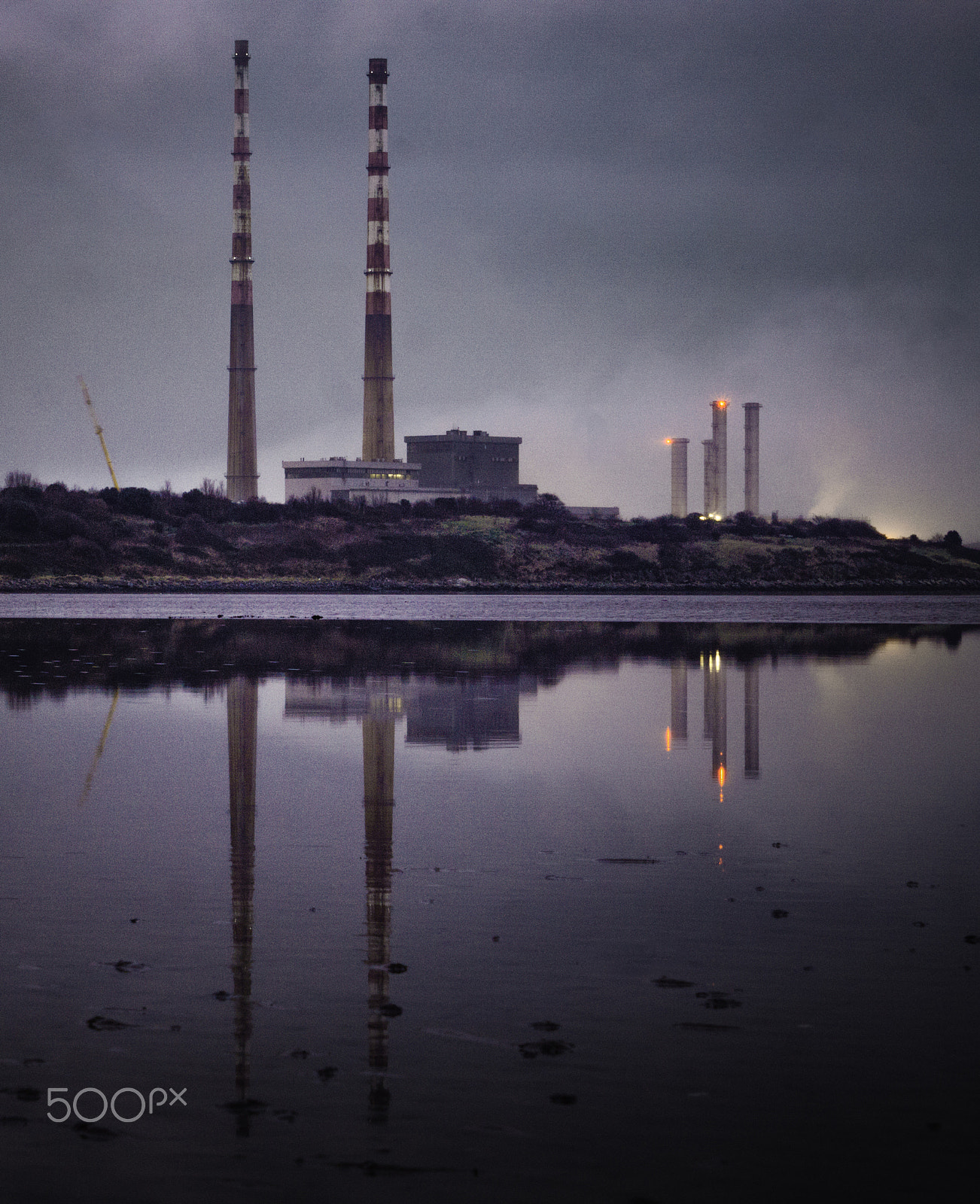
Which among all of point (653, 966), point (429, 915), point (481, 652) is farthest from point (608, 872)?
point (481, 652)

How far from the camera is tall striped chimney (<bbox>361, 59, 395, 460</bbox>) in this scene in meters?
129

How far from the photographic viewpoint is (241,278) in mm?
131875

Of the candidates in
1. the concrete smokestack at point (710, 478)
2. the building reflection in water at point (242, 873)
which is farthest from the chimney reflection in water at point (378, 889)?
the concrete smokestack at point (710, 478)

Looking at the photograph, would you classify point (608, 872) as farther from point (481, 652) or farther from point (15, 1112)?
point (481, 652)

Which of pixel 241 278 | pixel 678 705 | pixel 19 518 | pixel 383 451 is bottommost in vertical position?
pixel 678 705

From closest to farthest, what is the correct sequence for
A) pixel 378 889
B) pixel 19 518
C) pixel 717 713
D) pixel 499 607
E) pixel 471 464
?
1. pixel 378 889
2. pixel 717 713
3. pixel 499 607
4. pixel 19 518
5. pixel 471 464

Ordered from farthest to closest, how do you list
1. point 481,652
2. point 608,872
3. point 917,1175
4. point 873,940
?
point 481,652
point 608,872
point 873,940
point 917,1175

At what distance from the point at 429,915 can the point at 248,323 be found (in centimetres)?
12651

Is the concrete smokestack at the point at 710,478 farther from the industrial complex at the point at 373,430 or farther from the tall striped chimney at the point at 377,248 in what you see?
the tall striped chimney at the point at 377,248

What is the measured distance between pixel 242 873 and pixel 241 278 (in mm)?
125245

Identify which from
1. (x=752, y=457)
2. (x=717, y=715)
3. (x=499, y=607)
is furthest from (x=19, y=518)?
(x=717, y=715)

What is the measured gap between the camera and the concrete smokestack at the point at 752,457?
190m

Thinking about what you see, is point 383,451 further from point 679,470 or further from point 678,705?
point 678,705

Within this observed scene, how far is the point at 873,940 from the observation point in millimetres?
9906
